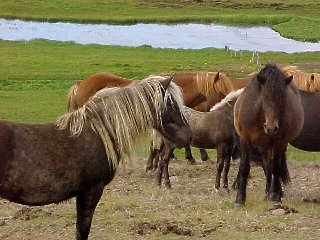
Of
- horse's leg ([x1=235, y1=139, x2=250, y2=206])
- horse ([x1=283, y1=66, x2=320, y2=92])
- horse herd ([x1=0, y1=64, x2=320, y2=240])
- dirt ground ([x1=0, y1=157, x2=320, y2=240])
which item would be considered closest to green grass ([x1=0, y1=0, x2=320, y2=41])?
horse ([x1=283, y1=66, x2=320, y2=92])

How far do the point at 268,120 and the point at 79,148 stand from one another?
334 cm

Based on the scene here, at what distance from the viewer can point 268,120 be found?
849 cm

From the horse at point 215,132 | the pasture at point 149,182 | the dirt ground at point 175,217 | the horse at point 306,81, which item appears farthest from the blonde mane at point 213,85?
the dirt ground at point 175,217

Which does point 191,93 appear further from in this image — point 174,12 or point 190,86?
point 174,12

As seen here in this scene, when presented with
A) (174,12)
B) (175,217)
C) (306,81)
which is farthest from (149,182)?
(174,12)

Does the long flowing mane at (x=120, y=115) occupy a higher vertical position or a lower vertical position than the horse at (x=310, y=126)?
higher

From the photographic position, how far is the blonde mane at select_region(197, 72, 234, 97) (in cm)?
1364

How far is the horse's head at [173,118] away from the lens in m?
6.63

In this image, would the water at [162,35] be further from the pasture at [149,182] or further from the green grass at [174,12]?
the pasture at [149,182]

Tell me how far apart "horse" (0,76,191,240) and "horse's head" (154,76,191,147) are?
0.09 meters

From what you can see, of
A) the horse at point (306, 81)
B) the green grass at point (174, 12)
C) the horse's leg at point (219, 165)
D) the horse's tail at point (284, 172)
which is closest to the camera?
the horse's tail at point (284, 172)

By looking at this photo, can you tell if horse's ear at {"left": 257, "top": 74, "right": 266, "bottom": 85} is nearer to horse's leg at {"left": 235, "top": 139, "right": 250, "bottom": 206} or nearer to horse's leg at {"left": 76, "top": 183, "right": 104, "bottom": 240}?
horse's leg at {"left": 235, "top": 139, "right": 250, "bottom": 206}

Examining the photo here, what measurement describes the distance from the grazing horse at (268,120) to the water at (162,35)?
108 ft

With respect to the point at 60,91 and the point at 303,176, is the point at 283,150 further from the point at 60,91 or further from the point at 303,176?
the point at 60,91
